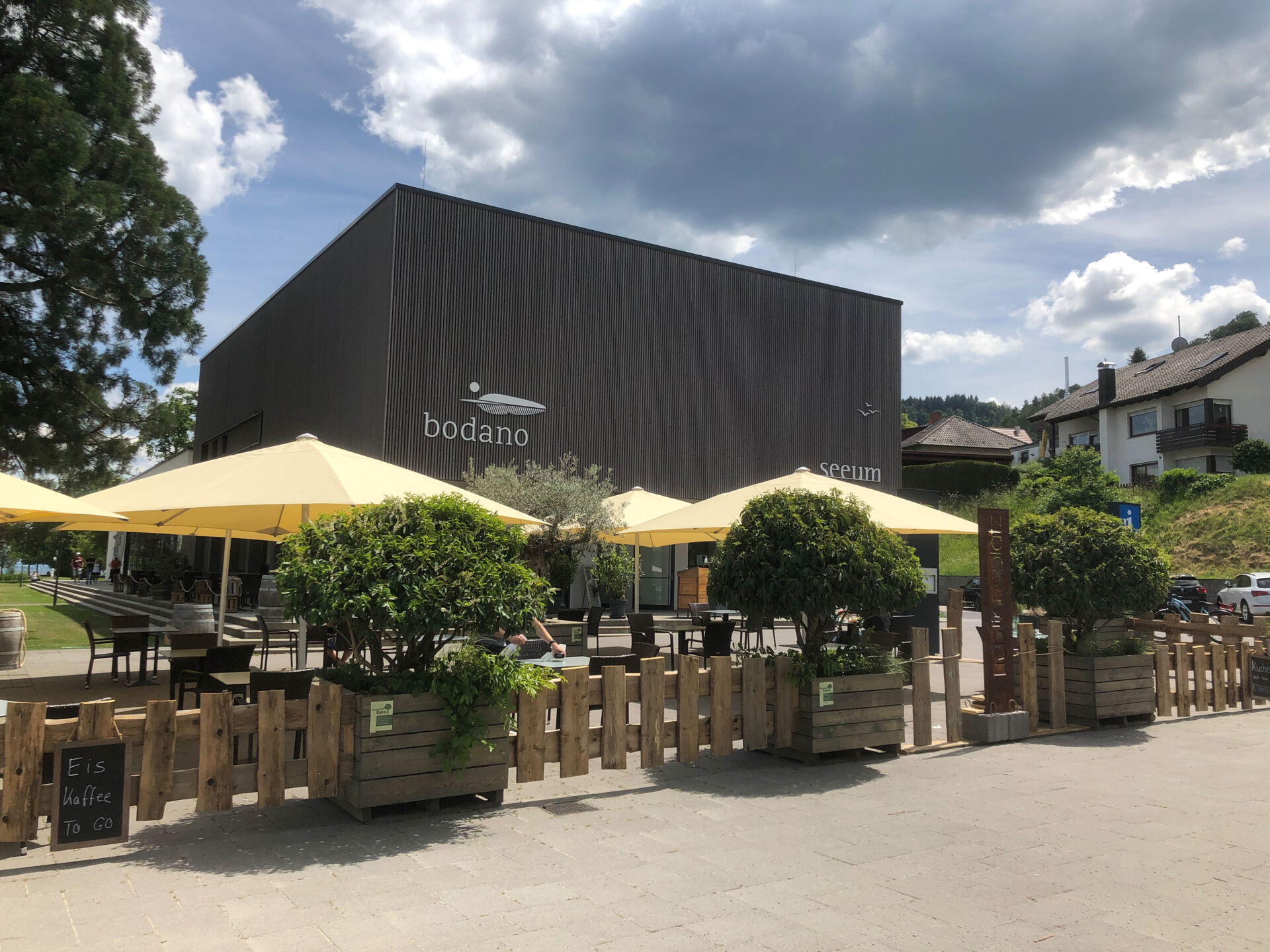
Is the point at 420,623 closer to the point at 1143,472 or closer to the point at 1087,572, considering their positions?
the point at 1087,572

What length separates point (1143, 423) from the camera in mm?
45719

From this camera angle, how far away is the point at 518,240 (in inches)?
890

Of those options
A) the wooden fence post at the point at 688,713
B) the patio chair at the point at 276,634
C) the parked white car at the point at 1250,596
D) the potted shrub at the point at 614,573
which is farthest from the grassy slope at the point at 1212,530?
the wooden fence post at the point at 688,713

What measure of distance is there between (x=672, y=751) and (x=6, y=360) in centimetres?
1976

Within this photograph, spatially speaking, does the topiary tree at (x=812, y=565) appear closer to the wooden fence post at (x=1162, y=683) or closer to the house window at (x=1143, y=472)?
the wooden fence post at (x=1162, y=683)

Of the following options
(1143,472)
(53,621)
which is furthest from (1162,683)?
(1143,472)

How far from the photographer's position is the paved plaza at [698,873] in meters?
3.67

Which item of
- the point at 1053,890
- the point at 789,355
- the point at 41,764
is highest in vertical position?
the point at 789,355

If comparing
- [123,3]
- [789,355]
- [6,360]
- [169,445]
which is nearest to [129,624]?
[6,360]

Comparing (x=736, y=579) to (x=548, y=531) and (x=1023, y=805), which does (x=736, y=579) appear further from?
(x=548, y=531)

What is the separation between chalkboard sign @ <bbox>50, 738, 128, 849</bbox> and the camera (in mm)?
4348

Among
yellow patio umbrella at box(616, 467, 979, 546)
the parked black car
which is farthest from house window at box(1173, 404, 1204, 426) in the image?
yellow patio umbrella at box(616, 467, 979, 546)

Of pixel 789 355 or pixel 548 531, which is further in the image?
pixel 789 355

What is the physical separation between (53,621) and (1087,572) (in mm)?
23360
